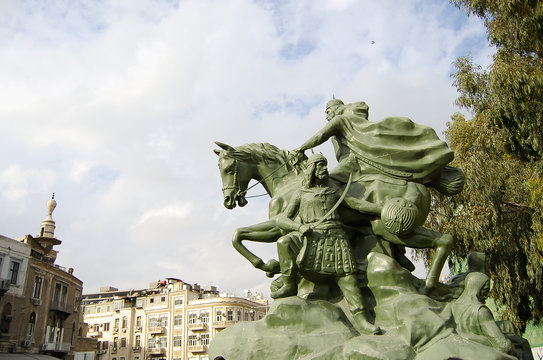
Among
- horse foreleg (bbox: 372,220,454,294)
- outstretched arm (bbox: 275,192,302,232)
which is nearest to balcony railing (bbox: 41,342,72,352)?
outstretched arm (bbox: 275,192,302,232)

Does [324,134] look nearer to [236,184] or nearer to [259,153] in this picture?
[259,153]

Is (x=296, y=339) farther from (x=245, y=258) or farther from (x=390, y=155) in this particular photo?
(x=390, y=155)

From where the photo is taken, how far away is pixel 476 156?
509 inches

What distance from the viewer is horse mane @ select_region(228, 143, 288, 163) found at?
668cm

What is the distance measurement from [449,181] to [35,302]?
3645 centimetres

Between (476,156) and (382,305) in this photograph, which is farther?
(476,156)

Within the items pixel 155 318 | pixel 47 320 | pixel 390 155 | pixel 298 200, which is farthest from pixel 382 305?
pixel 155 318

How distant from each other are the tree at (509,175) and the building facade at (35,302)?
101 feet

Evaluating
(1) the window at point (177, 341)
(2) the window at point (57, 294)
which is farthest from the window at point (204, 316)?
(2) the window at point (57, 294)

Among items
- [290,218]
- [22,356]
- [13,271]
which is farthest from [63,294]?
[290,218]

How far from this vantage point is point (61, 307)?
128ft

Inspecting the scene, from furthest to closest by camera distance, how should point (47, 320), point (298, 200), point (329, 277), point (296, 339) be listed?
point (47, 320) < point (298, 200) < point (329, 277) < point (296, 339)

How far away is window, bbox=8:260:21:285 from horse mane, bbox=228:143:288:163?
33.1m

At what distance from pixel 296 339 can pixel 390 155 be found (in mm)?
2612
